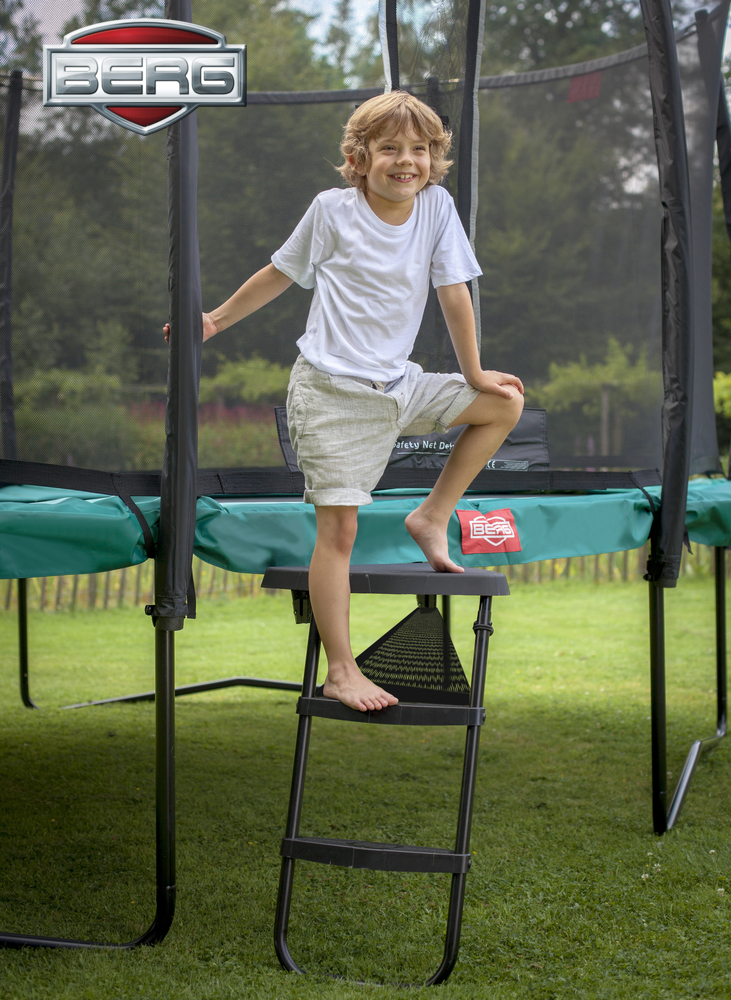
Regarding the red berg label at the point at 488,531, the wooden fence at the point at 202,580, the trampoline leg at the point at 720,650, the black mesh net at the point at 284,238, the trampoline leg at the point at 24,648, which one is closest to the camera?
the red berg label at the point at 488,531

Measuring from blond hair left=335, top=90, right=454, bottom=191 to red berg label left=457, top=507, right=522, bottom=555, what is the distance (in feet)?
2.45

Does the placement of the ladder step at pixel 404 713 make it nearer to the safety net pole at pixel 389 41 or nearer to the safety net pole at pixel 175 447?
→ the safety net pole at pixel 175 447

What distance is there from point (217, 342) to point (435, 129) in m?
1.86

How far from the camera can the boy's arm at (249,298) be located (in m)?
1.79

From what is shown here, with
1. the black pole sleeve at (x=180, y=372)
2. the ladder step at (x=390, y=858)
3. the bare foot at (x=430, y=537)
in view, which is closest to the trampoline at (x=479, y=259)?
the bare foot at (x=430, y=537)

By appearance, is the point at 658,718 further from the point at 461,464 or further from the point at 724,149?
the point at 724,149

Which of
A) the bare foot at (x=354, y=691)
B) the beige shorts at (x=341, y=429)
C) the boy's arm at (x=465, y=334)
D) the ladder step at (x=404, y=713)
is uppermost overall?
the boy's arm at (x=465, y=334)

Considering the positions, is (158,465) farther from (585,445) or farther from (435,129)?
(435,129)

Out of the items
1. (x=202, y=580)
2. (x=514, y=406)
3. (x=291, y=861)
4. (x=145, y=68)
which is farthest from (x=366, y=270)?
(x=202, y=580)

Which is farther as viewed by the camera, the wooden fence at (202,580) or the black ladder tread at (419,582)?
the wooden fence at (202,580)

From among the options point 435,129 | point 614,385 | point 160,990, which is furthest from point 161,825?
point 614,385

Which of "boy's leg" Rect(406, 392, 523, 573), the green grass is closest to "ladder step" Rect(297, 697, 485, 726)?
"boy's leg" Rect(406, 392, 523, 573)

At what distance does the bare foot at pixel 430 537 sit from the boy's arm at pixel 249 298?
0.53m

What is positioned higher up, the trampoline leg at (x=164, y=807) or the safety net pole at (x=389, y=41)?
the safety net pole at (x=389, y=41)
